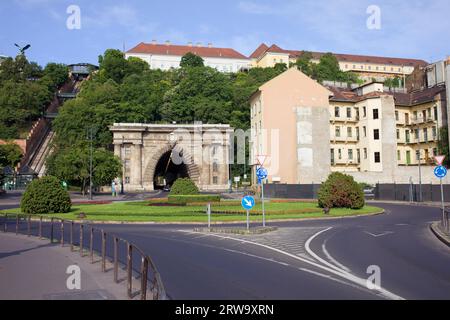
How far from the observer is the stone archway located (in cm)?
8106

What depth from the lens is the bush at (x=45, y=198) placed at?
3125cm

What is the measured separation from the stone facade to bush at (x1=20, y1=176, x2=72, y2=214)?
45999 millimetres

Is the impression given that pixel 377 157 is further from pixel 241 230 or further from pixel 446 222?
pixel 241 230

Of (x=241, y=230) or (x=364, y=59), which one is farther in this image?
(x=364, y=59)

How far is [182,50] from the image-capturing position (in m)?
165

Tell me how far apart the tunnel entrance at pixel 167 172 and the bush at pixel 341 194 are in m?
53.4

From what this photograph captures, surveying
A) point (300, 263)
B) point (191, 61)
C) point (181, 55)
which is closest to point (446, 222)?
point (300, 263)

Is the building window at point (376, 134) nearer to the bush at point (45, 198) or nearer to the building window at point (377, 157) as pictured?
the building window at point (377, 157)

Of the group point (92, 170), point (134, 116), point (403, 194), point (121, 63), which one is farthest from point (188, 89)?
point (403, 194)

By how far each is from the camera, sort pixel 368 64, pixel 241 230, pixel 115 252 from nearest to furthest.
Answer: pixel 115 252 < pixel 241 230 < pixel 368 64

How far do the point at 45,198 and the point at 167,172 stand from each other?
73473 mm
